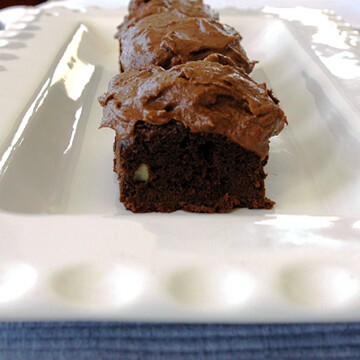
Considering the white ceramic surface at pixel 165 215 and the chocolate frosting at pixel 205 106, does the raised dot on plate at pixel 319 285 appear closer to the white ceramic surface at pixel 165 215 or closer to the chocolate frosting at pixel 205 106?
the white ceramic surface at pixel 165 215

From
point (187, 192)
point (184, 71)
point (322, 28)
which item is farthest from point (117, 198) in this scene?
point (322, 28)

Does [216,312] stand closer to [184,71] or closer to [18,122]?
[184,71]

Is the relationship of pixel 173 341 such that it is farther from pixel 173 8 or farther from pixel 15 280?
pixel 173 8

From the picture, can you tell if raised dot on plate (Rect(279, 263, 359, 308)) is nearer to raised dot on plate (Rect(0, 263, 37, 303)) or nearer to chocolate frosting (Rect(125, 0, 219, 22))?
raised dot on plate (Rect(0, 263, 37, 303))

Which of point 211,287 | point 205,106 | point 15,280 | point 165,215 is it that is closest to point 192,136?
point 205,106

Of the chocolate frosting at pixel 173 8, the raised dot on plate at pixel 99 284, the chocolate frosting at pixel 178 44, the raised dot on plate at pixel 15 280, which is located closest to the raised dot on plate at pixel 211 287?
the raised dot on plate at pixel 99 284

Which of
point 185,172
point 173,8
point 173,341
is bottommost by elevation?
point 173,341

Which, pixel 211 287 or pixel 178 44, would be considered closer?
pixel 211 287
